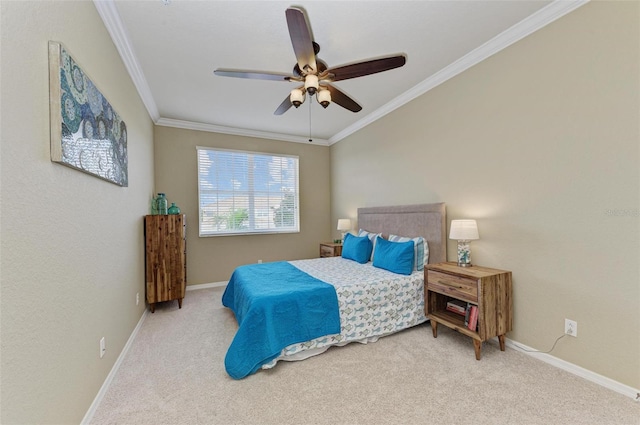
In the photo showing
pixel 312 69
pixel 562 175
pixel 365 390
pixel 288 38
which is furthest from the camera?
pixel 288 38

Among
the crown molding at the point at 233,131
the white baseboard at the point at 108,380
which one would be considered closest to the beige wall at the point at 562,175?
the white baseboard at the point at 108,380

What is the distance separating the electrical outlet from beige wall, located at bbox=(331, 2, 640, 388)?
37 millimetres

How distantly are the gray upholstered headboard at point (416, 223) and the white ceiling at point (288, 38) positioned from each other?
4.85 feet

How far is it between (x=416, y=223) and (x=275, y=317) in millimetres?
2123

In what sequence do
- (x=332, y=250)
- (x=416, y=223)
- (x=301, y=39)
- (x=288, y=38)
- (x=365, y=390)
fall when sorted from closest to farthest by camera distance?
1. (x=301, y=39)
2. (x=365, y=390)
3. (x=288, y=38)
4. (x=416, y=223)
5. (x=332, y=250)

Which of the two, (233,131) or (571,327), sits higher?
(233,131)

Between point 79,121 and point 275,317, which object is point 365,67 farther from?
point 275,317

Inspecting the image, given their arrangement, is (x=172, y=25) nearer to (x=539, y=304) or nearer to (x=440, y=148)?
(x=440, y=148)

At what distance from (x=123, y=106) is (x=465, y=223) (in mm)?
3436

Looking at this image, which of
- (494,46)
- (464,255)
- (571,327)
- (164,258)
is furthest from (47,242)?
(494,46)

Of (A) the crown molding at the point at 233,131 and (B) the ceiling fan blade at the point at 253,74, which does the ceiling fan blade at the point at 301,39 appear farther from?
(A) the crown molding at the point at 233,131

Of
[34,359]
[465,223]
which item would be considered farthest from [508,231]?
[34,359]

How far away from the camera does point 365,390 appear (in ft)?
6.20

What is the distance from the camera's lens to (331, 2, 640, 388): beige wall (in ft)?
5.92
